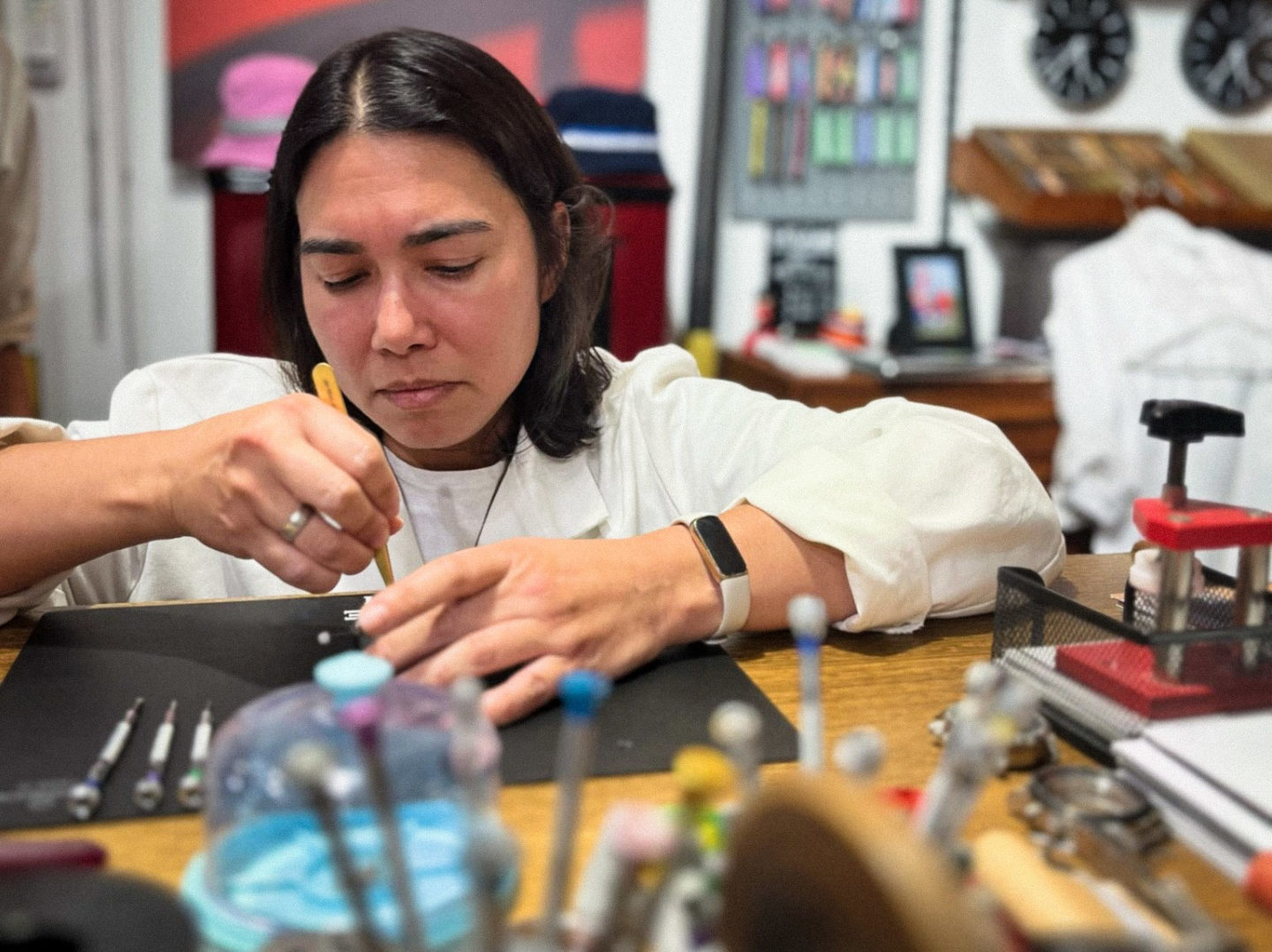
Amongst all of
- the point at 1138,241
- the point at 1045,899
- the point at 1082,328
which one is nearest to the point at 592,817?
the point at 1045,899

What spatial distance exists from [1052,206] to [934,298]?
15.1 inches

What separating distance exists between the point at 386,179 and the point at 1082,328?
1963 mm

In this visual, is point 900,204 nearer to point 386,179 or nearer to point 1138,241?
point 1138,241

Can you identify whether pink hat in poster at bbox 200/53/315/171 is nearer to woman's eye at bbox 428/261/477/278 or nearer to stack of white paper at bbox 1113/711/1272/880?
woman's eye at bbox 428/261/477/278

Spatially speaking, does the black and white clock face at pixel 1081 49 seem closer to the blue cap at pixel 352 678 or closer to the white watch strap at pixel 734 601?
the white watch strap at pixel 734 601

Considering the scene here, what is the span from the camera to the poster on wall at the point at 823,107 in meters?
3.00

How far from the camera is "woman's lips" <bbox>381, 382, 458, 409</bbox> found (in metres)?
1.09

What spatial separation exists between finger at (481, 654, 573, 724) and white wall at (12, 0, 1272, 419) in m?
2.38

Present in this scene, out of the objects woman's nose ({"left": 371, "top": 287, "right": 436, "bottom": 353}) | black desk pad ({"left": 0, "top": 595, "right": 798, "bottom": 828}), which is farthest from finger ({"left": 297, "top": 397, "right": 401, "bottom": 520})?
woman's nose ({"left": 371, "top": 287, "right": 436, "bottom": 353})

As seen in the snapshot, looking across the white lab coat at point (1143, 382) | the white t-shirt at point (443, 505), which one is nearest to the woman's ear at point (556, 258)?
the white t-shirt at point (443, 505)

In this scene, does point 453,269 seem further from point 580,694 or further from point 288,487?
point 580,694

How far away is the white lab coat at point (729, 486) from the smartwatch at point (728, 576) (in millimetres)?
67

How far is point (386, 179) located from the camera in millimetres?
1054

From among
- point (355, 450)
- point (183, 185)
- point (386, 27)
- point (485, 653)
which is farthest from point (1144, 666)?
point (183, 185)
